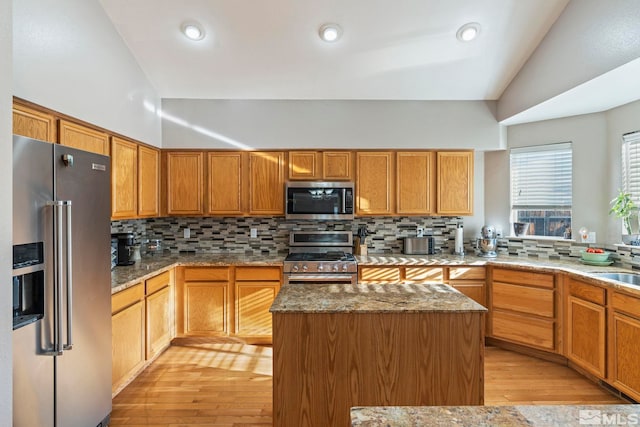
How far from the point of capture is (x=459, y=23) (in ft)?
10.6

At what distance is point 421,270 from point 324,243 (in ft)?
3.95

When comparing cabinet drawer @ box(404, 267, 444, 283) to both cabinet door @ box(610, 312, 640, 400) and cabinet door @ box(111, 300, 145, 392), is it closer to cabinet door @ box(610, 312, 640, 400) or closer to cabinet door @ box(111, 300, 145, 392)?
cabinet door @ box(610, 312, 640, 400)

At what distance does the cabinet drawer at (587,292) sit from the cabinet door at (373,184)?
6.22 ft

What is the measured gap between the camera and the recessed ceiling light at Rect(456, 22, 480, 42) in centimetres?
323

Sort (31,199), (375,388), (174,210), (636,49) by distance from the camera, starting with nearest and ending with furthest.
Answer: (31,199), (375,388), (636,49), (174,210)

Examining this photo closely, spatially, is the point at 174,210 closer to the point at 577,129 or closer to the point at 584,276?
the point at 584,276

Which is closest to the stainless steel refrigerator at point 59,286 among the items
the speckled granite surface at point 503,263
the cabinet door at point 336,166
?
the cabinet door at point 336,166

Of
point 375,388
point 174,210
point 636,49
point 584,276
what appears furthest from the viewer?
point 174,210

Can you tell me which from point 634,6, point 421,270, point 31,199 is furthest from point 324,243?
point 634,6

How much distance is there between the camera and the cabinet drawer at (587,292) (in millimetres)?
2867

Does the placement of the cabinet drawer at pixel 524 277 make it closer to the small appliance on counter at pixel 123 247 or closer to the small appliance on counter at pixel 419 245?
the small appliance on counter at pixel 419 245

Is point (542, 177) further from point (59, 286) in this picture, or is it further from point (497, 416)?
point (59, 286)

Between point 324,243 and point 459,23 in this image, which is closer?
point 459,23

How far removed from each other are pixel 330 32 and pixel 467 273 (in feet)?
9.40
